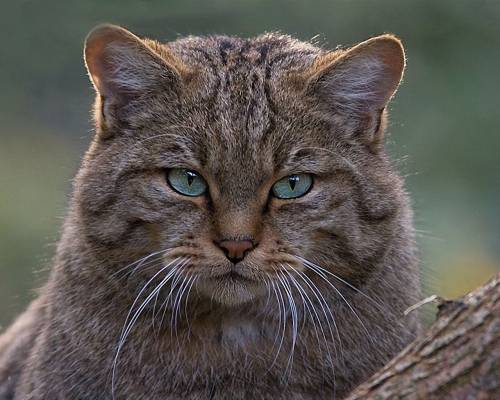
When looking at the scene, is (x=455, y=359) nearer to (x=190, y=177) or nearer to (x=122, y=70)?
(x=190, y=177)

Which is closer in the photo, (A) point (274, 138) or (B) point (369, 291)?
(A) point (274, 138)

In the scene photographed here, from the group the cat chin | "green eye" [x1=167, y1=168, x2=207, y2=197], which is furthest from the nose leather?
"green eye" [x1=167, y1=168, x2=207, y2=197]

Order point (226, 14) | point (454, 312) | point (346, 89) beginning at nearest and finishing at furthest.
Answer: point (454, 312), point (346, 89), point (226, 14)

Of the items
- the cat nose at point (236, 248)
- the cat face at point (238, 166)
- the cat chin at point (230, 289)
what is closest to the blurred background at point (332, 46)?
the cat face at point (238, 166)

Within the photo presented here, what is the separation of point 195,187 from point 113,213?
382 mm

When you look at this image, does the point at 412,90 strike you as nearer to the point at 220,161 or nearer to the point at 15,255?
the point at 15,255

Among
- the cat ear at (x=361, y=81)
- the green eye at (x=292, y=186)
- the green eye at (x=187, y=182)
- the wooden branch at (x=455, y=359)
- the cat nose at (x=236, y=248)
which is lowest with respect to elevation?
the wooden branch at (x=455, y=359)

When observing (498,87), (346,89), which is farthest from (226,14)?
(346,89)

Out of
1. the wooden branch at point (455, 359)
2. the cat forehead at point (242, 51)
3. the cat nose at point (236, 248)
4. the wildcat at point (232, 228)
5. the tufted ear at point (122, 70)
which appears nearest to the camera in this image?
the wooden branch at point (455, 359)

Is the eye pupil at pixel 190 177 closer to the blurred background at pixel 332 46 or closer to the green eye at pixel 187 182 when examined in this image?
the green eye at pixel 187 182

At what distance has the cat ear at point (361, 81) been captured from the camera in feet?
14.8

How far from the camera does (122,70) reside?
454cm

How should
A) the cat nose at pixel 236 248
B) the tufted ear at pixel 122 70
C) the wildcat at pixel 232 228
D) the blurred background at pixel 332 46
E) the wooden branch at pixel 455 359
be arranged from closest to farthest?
the wooden branch at pixel 455 359
the cat nose at pixel 236 248
the wildcat at pixel 232 228
the tufted ear at pixel 122 70
the blurred background at pixel 332 46

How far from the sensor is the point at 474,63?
1004cm
